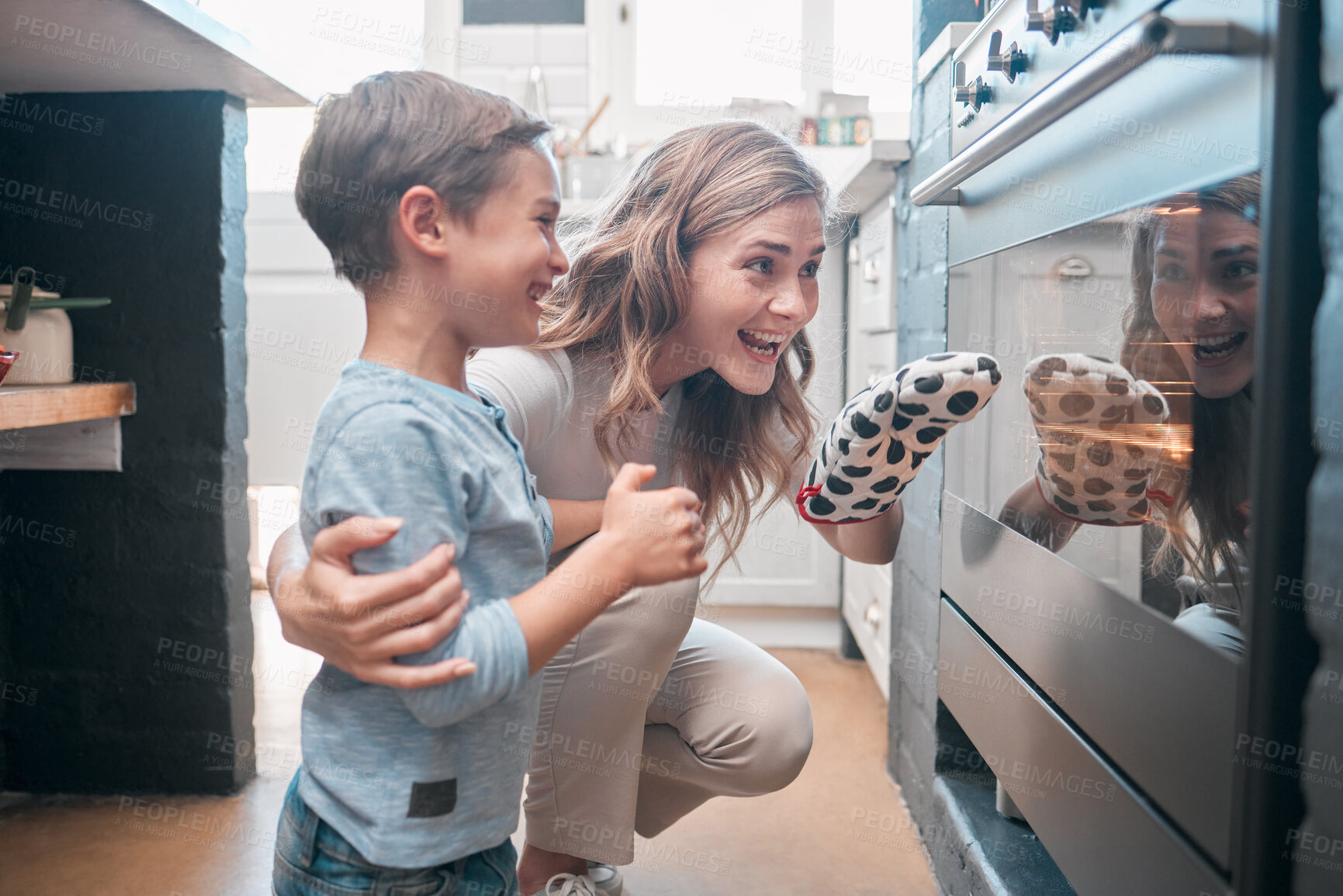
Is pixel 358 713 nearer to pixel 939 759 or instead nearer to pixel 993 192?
pixel 993 192

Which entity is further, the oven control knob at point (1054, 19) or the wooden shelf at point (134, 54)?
the wooden shelf at point (134, 54)

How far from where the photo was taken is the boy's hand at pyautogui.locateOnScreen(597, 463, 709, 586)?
714 millimetres

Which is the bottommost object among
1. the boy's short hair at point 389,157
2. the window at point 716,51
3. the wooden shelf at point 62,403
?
the wooden shelf at point 62,403

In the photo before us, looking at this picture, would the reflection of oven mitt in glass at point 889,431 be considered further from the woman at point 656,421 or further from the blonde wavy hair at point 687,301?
the blonde wavy hair at point 687,301

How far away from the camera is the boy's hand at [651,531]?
28.1 inches

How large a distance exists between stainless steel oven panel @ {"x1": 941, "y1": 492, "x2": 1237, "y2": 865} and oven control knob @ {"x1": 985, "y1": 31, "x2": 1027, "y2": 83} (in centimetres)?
43

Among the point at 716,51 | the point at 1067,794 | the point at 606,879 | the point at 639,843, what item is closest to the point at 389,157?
the point at 1067,794

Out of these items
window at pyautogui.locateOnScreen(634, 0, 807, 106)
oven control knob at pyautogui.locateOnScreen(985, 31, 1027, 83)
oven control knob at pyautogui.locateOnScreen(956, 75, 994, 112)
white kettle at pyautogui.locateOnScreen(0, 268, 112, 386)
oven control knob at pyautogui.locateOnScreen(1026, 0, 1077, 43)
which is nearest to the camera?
oven control knob at pyautogui.locateOnScreen(1026, 0, 1077, 43)

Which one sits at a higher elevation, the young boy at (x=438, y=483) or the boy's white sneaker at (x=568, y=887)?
the young boy at (x=438, y=483)

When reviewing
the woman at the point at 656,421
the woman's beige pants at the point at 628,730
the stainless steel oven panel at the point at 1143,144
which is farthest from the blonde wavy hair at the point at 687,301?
the stainless steel oven panel at the point at 1143,144

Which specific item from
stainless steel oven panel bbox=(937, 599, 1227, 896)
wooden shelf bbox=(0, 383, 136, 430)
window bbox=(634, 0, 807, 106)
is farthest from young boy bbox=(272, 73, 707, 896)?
window bbox=(634, 0, 807, 106)

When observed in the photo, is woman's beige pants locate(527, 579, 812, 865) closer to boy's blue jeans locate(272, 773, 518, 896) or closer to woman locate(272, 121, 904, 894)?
woman locate(272, 121, 904, 894)

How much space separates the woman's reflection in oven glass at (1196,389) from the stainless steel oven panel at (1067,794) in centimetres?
16

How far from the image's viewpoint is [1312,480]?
521 millimetres
